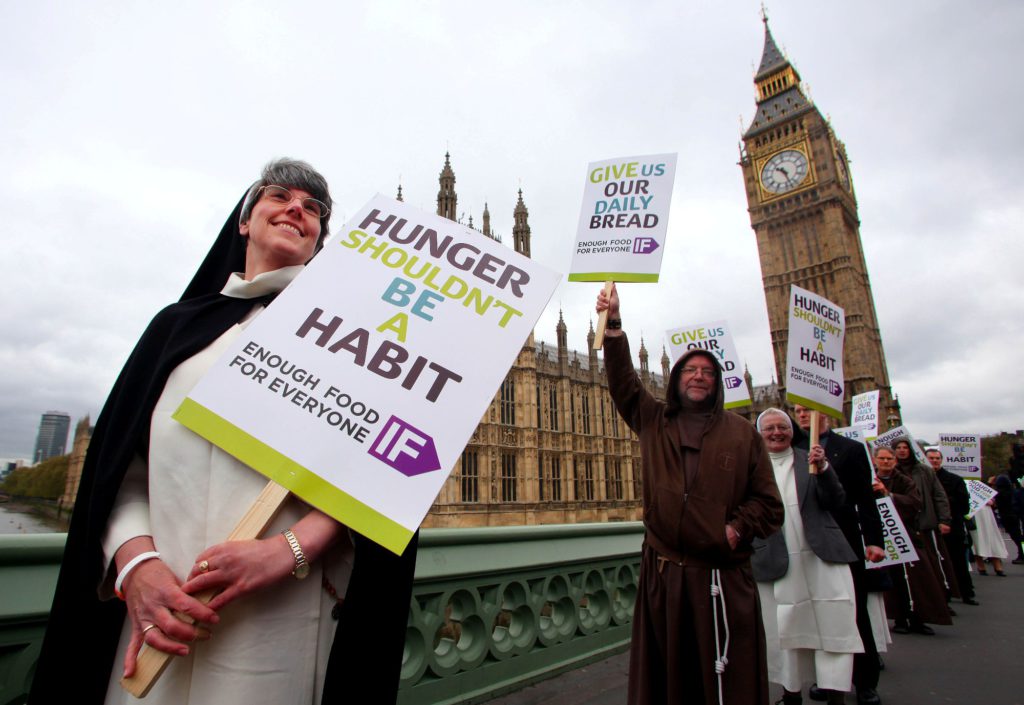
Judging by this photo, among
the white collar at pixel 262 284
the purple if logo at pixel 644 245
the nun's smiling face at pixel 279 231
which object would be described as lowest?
the white collar at pixel 262 284

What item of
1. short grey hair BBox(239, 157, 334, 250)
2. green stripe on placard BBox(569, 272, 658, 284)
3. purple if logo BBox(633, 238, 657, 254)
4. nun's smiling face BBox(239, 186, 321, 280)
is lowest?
nun's smiling face BBox(239, 186, 321, 280)

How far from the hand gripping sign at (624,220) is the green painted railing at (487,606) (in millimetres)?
1541

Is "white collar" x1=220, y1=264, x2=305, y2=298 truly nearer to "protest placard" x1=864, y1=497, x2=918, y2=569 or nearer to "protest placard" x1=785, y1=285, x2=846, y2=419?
"protest placard" x1=785, y1=285, x2=846, y2=419

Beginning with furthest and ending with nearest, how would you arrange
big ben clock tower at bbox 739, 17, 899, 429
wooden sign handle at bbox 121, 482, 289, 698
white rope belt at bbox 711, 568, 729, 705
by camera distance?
big ben clock tower at bbox 739, 17, 899, 429 < white rope belt at bbox 711, 568, 729, 705 < wooden sign handle at bbox 121, 482, 289, 698

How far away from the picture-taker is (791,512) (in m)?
3.09

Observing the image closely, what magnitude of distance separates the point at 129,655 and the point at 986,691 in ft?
14.2

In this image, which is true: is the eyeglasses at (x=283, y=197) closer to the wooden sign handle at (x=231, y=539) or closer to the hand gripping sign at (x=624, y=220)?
the wooden sign handle at (x=231, y=539)

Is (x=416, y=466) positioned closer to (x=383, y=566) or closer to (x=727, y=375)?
(x=383, y=566)

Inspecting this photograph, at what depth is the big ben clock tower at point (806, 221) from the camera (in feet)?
122

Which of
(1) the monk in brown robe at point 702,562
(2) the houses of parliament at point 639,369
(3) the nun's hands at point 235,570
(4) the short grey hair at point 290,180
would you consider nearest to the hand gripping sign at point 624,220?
(1) the monk in brown robe at point 702,562

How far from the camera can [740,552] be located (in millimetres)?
2072

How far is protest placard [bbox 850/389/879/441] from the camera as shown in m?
6.78

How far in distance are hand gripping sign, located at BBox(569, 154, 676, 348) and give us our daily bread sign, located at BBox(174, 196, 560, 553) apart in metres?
1.39

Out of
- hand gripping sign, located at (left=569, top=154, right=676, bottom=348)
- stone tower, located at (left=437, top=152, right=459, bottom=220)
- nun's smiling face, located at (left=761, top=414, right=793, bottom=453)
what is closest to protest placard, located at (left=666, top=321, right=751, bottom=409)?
nun's smiling face, located at (left=761, top=414, right=793, bottom=453)
